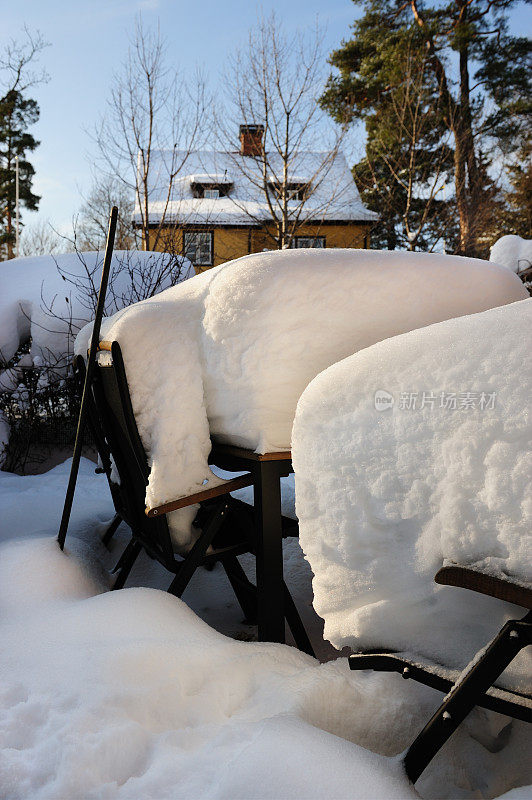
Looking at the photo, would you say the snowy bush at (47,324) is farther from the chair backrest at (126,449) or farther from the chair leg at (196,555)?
the chair leg at (196,555)

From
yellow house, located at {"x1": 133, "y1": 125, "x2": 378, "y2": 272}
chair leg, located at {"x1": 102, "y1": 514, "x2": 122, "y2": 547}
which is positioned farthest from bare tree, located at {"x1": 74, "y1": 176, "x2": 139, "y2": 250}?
chair leg, located at {"x1": 102, "y1": 514, "x2": 122, "y2": 547}

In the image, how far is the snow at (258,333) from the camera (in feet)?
7.44

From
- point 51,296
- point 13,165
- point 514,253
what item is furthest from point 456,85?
point 13,165

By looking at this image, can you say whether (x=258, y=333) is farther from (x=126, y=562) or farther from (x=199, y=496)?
(x=126, y=562)

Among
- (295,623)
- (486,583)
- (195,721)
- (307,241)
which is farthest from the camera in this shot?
(307,241)

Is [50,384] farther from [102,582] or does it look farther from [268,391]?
[268,391]

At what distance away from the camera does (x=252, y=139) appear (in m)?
12.6

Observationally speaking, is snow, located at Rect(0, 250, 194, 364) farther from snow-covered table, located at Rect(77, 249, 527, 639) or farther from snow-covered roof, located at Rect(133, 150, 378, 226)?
snow-covered roof, located at Rect(133, 150, 378, 226)

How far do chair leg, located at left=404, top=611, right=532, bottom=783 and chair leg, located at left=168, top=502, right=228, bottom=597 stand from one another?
1349mm

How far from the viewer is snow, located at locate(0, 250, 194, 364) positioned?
6.02 metres

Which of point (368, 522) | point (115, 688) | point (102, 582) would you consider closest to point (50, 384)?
point (102, 582)

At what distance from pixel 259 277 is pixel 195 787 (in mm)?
1709

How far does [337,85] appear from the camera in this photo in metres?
17.7

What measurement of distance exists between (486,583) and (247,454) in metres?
1.30
